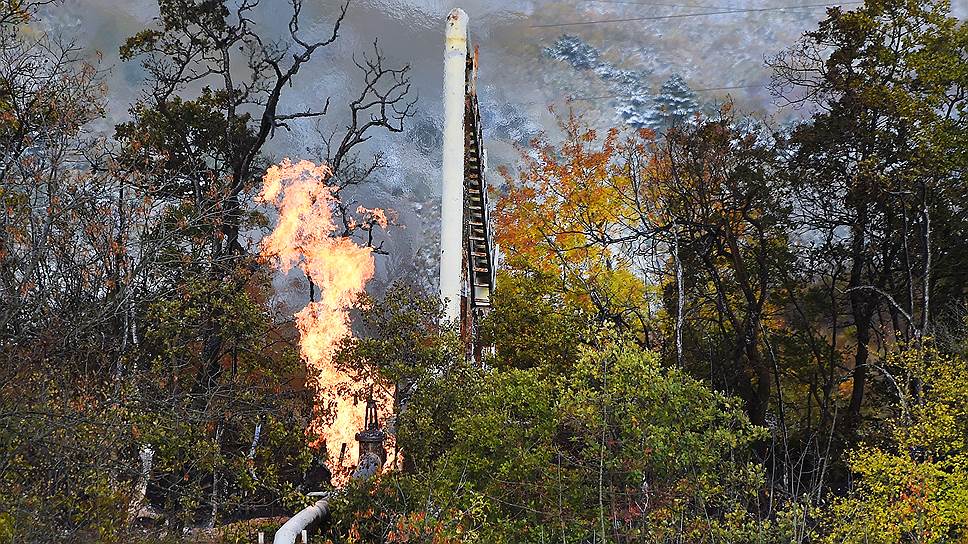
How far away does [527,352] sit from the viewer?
1889cm

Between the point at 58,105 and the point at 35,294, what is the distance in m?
2.70

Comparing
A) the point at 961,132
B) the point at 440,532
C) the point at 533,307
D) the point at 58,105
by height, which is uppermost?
→ the point at 961,132

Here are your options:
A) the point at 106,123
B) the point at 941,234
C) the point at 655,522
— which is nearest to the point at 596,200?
the point at 941,234

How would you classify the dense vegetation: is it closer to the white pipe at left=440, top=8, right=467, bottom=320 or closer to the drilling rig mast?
the drilling rig mast

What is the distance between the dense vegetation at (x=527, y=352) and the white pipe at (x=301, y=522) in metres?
0.39

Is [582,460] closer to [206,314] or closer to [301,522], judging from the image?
[301,522]

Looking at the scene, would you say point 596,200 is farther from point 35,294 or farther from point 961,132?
point 35,294

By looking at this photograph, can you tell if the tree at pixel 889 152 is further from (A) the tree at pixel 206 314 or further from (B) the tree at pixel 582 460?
(A) the tree at pixel 206 314

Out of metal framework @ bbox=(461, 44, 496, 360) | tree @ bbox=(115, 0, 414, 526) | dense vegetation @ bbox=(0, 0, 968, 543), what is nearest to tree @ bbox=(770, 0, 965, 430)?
dense vegetation @ bbox=(0, 0, 968, 543)

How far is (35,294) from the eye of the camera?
11.6 m

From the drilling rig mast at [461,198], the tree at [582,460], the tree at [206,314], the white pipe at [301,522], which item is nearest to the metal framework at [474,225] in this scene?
the drilling rig mast at [461,198]

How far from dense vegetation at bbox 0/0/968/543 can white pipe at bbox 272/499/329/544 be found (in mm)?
386

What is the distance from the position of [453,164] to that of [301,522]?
27.5 feet

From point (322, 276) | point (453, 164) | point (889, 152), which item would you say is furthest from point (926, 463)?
point (322, 276)
